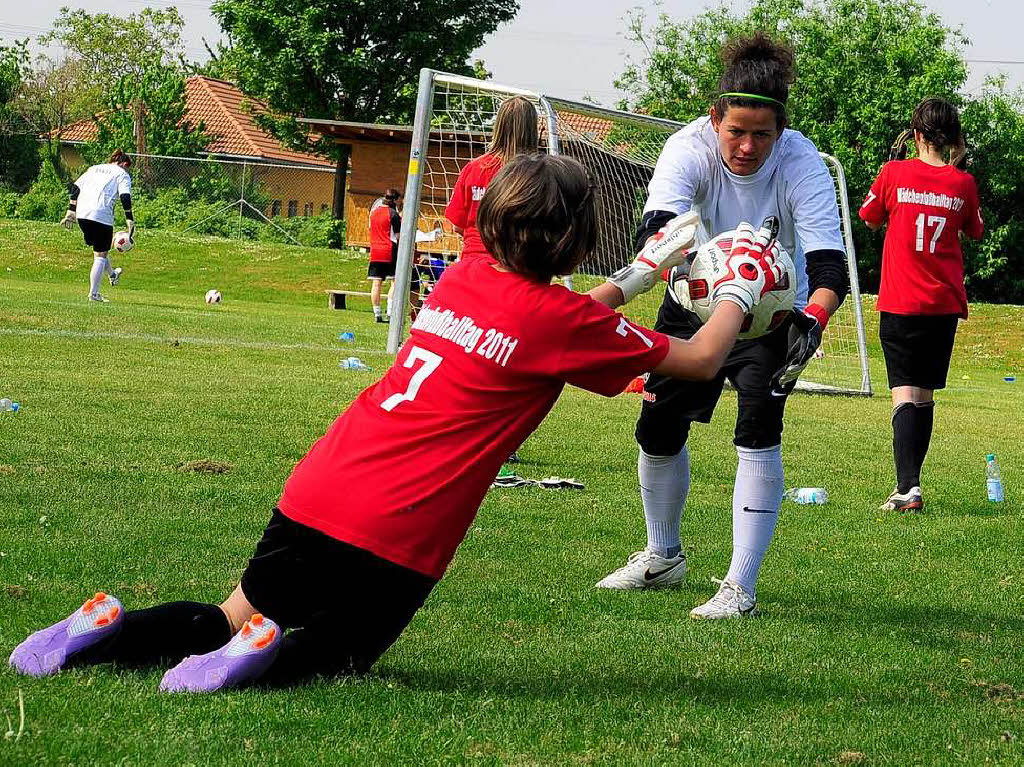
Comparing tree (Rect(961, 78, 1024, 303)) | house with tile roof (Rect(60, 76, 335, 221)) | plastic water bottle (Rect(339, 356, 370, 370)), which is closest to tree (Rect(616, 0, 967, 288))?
tree (Rect(961, 78, 1024, 303))

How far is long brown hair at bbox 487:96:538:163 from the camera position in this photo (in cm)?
697

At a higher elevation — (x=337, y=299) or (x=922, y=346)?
(x=922, y=346)

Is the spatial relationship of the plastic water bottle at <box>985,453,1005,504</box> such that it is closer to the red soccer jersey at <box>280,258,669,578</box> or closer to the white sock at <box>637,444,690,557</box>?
the white sock at <box>637,444,690,557</box>

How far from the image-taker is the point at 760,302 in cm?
432

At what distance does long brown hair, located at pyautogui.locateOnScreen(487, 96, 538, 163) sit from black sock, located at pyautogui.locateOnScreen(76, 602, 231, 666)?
13.0 ft

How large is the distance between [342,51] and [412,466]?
40.2 m

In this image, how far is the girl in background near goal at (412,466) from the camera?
337 centimetres

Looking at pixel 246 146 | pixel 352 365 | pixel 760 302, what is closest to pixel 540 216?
pixel 760 302

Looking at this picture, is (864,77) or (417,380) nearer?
(417,380)

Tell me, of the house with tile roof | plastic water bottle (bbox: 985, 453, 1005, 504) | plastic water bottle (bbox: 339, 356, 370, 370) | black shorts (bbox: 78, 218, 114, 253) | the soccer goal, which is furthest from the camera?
the house with tile roof

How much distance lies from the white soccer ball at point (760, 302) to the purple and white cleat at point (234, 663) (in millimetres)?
1837

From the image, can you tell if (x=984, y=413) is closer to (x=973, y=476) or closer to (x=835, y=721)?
(x=973, y=476)

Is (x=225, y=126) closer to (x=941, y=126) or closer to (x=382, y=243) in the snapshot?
(x=382, y=243)

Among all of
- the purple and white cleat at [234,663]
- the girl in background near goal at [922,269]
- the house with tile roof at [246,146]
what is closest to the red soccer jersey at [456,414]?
the purple and white cleat at [234,663]
